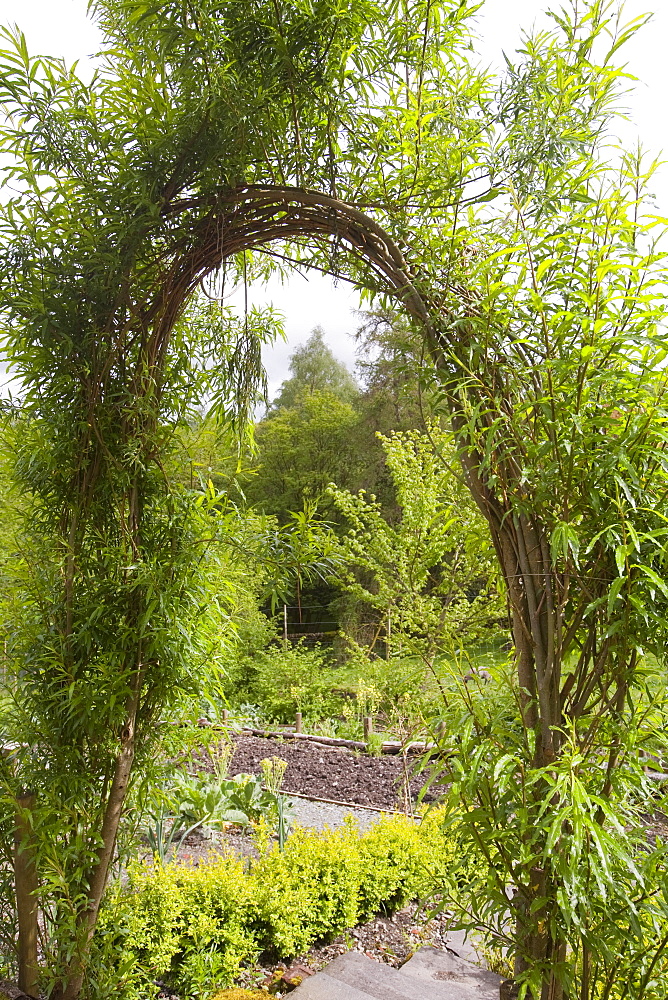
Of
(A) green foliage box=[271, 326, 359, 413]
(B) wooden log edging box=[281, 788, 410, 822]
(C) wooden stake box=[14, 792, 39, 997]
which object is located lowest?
(B) wooden log edging box=[281, 788, 410, 822]

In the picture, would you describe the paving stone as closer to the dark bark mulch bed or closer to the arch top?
the arch top

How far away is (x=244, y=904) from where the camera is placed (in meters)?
2.34

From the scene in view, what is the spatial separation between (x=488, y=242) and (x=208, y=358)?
1084 mm

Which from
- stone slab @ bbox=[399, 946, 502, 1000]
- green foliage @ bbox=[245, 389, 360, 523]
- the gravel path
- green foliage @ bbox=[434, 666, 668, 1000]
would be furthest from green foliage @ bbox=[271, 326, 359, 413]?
green foliage @ bbox=[434, 666, 668, 1000]

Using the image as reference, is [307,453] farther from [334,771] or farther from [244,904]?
[244,904]

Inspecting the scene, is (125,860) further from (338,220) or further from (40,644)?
(338,220)

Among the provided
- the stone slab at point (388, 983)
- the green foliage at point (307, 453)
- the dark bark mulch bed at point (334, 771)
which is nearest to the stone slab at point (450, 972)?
the stone slab at point (388, 983)

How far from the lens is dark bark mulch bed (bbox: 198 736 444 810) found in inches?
182

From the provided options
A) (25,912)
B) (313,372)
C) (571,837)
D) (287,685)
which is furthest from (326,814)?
(313,372)

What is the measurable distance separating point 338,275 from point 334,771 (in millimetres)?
4428

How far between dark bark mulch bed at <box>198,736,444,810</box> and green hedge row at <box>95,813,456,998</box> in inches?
51.3

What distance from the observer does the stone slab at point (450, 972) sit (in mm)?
2084

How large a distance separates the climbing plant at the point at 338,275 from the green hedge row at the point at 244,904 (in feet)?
0.76

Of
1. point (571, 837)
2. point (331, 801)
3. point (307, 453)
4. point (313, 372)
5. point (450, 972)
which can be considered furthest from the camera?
point (313, 372)
